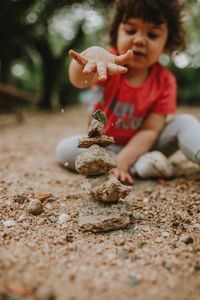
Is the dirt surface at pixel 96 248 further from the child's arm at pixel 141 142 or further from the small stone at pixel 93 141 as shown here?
the small stone at pixel 93 141

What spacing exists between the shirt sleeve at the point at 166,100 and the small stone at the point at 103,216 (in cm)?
112

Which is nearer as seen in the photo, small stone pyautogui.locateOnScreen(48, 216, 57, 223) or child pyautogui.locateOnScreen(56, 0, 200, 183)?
small stone pyautogui.locateOnScreen(48, 216, 57, 223)

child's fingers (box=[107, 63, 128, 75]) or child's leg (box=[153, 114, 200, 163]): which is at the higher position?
child's fingers (box=[107, 63, 128, 75])

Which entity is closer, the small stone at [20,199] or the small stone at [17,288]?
the small stone at [17,288]

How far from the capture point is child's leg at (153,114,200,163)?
6.48 feet

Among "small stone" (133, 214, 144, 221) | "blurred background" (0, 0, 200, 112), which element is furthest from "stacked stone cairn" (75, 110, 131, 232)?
"blurred background" (0, 0, 200, 112)

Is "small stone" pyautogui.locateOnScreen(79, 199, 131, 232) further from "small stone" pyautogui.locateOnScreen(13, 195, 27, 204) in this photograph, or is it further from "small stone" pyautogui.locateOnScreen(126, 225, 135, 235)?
"small stone" pyautogui.locateOnScreen(13, 195, 27, 204)

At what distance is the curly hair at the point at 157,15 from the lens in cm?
189

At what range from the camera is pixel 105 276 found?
967 millimetres

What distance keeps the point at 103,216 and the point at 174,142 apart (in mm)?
1289

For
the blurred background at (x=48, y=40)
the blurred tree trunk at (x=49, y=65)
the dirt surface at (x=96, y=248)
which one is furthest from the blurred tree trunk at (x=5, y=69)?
the dirt surface at (x=96, y=248)

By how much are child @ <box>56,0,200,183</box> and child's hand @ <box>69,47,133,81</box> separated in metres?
0.28

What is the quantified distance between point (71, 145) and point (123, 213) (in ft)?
3.36

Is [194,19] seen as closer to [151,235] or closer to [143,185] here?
[143,185]
